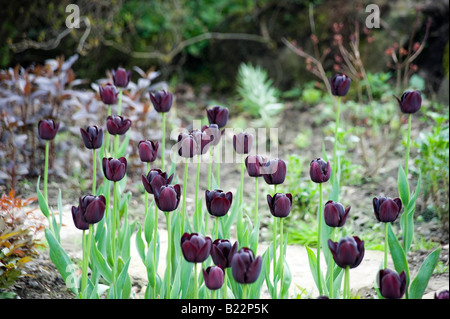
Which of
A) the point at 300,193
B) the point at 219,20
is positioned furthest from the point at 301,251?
the point at 219,20

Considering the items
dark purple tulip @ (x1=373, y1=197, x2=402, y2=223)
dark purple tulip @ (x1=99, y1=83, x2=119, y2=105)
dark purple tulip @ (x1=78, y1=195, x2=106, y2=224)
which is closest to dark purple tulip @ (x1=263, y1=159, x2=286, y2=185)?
dark purple tulip @ (x1=373, y1=197, x2=402, y2=223)

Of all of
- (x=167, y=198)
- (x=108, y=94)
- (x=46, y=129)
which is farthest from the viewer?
(x=108, y=94)

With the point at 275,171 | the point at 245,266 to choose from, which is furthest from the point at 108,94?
the point at 245,266

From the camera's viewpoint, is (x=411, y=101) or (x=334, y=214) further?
(x=411, y=101)

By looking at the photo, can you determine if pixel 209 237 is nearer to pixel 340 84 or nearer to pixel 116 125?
pixel 116 125

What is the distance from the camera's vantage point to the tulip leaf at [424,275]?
1.65 m

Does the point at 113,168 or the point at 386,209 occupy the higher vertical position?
the point at 113,168

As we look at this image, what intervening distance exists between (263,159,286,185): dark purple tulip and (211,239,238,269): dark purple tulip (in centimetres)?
31

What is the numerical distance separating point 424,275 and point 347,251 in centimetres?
43

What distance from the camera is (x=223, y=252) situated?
1423 millimetres

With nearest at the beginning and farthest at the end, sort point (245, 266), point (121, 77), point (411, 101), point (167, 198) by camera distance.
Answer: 1. point (245, 266)
2. point (167, 198)
3. point (411, 101)
4. point (121, 77)

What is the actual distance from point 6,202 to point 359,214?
6.52 ft

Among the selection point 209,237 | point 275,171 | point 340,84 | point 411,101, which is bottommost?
point 209,237

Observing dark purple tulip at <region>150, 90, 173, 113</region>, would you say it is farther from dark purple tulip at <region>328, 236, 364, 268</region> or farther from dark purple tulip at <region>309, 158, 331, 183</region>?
dark purple tulip at <region>328, 236, 364, 268</region>
